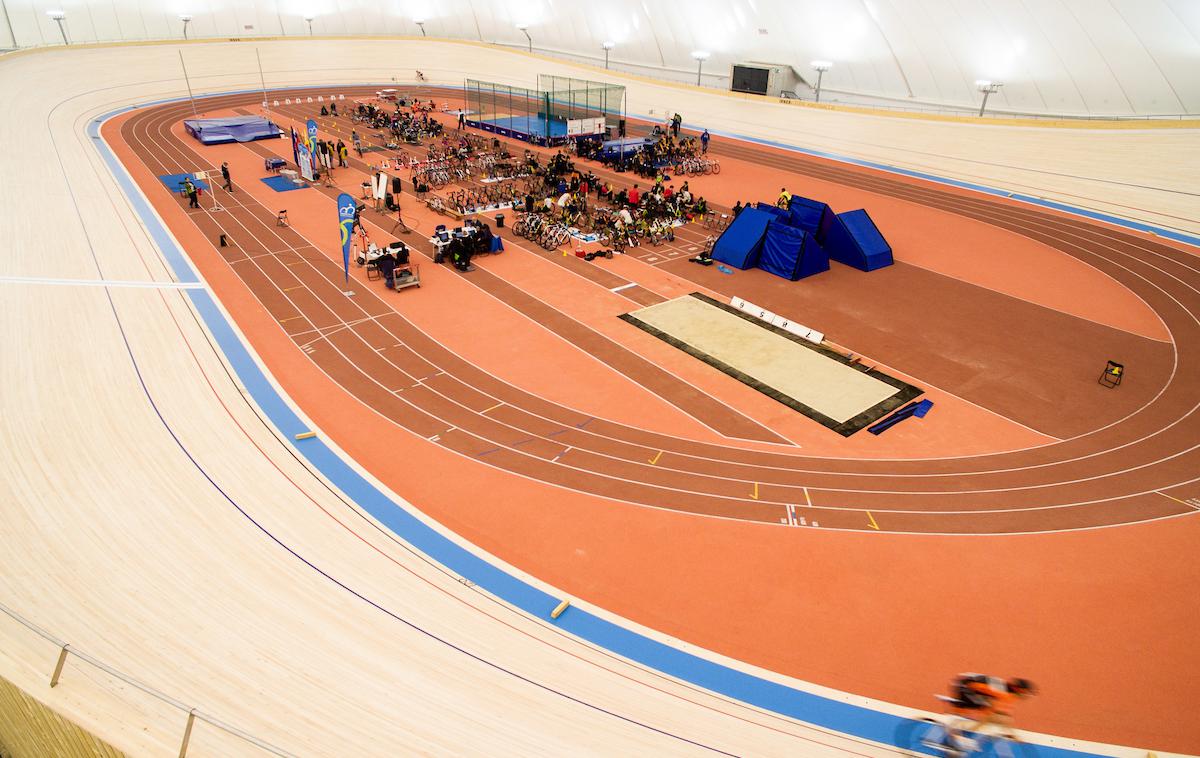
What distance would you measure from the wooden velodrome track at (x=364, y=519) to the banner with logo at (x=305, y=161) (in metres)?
10.6

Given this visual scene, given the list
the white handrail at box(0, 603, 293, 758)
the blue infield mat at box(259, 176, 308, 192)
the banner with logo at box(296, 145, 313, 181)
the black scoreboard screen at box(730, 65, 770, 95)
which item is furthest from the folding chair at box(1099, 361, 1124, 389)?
the black scoreboard screen at box(730, 65, 770, 95)

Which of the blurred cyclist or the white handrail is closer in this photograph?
the white handrail

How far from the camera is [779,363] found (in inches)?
593

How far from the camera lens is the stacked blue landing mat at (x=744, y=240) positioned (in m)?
20.3

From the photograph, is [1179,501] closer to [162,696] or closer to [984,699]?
[984,699]

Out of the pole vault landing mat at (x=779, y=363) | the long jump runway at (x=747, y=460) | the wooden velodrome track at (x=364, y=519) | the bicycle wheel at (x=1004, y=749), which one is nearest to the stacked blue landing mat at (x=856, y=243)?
the pole vault landing mat at (x=779, y=363)

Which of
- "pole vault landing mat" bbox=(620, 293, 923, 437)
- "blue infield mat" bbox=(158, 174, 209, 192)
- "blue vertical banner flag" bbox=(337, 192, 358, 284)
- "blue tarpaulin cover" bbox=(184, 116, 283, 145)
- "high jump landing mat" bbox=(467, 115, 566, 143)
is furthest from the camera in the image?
"high jump landing mat" bbox=(467, 115, 566, 143)

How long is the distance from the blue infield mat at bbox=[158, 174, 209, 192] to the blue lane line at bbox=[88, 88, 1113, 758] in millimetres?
18187

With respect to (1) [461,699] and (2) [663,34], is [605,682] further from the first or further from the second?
(2) [663,34]

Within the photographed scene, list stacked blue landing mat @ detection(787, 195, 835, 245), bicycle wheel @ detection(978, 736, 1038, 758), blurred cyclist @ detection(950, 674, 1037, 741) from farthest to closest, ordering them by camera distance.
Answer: stacked blue landing mat @ detection(787, 195, 835, 245) < bicycle wheel @ detection(978, 736, 1038, 758) < blurred cyclist @ detection(950, 674, 1037, 741)

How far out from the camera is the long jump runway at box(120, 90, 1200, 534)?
35.2 feet

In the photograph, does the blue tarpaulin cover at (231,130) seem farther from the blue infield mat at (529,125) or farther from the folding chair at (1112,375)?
the folding chair at (1112,375)

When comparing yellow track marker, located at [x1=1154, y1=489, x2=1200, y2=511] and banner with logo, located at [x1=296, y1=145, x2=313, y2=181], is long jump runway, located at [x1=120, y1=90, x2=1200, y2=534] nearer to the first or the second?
yellow track marker, located at [x1=1154, y1=489, x2=1200, y2=511]

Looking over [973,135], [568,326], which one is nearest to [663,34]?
[973,135]
